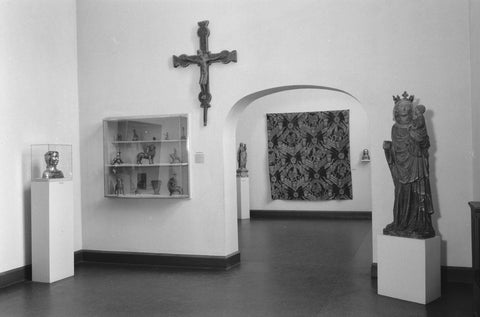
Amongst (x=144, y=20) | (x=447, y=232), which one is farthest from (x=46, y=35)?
(x=447, y=232)

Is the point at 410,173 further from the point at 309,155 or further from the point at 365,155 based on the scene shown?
the point at 309,155

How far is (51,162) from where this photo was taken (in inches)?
271

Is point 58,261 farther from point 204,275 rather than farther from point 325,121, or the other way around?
point 325,121

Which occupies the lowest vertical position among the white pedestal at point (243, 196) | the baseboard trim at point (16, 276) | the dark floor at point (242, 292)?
the dark floor at point (242, 292)

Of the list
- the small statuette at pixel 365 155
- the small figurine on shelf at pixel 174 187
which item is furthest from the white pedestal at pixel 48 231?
the small statuette at pixel 365 155

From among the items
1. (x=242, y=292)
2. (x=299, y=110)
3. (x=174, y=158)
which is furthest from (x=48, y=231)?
(x=299, y=110)

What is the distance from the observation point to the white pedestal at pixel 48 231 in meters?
6.68

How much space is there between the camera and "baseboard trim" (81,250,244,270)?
23.8ft

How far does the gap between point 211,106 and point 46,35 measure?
2430 millimetres

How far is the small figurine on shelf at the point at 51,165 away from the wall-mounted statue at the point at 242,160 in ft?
22.7

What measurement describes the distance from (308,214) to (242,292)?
752cm

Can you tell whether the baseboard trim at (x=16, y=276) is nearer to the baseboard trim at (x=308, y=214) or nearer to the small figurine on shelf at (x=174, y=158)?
the small figurine on shelf at (x=174, y=158)

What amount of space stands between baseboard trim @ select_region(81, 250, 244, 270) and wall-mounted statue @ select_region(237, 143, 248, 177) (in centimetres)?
600

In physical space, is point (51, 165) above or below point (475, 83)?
below
